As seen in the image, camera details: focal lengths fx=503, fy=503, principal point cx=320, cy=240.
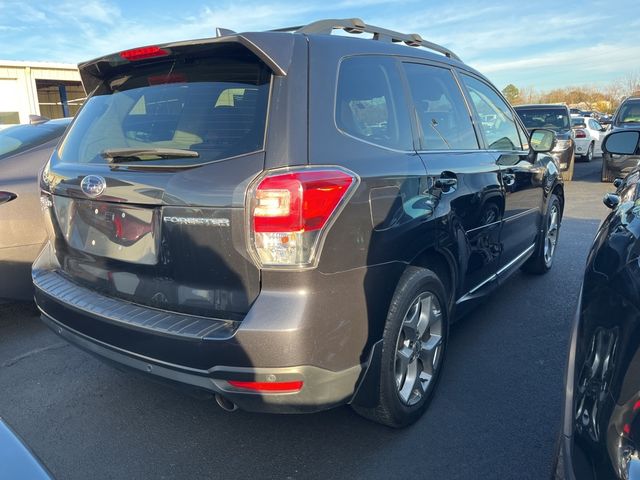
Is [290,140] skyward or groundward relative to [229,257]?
skyward

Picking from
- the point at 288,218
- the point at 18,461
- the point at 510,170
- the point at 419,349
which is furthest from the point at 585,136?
the point at 18,461

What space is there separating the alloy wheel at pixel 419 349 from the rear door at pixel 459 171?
413 millimetres

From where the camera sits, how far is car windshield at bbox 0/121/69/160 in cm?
401

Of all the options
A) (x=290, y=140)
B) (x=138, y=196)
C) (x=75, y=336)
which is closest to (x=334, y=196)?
(x=290, y=140)

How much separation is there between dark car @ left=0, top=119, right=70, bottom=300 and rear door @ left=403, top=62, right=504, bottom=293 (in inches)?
108

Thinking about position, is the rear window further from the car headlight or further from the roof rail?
the car headlight

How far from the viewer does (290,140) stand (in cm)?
200

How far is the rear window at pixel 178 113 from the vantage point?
2.12 meters

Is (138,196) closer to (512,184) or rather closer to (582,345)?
(582,345)

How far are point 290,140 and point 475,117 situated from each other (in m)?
1.98

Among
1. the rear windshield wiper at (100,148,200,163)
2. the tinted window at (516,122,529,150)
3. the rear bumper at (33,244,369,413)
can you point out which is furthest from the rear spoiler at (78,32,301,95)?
the tinted window at (516,122,529,150)

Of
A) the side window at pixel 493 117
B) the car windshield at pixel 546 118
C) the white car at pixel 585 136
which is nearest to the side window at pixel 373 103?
the side window at pixel 493 117

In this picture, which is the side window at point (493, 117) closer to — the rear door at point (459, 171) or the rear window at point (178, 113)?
the rear door at point (459, 171)

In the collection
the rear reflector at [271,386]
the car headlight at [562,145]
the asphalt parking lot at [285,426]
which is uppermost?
the car headlight at [562,145]
